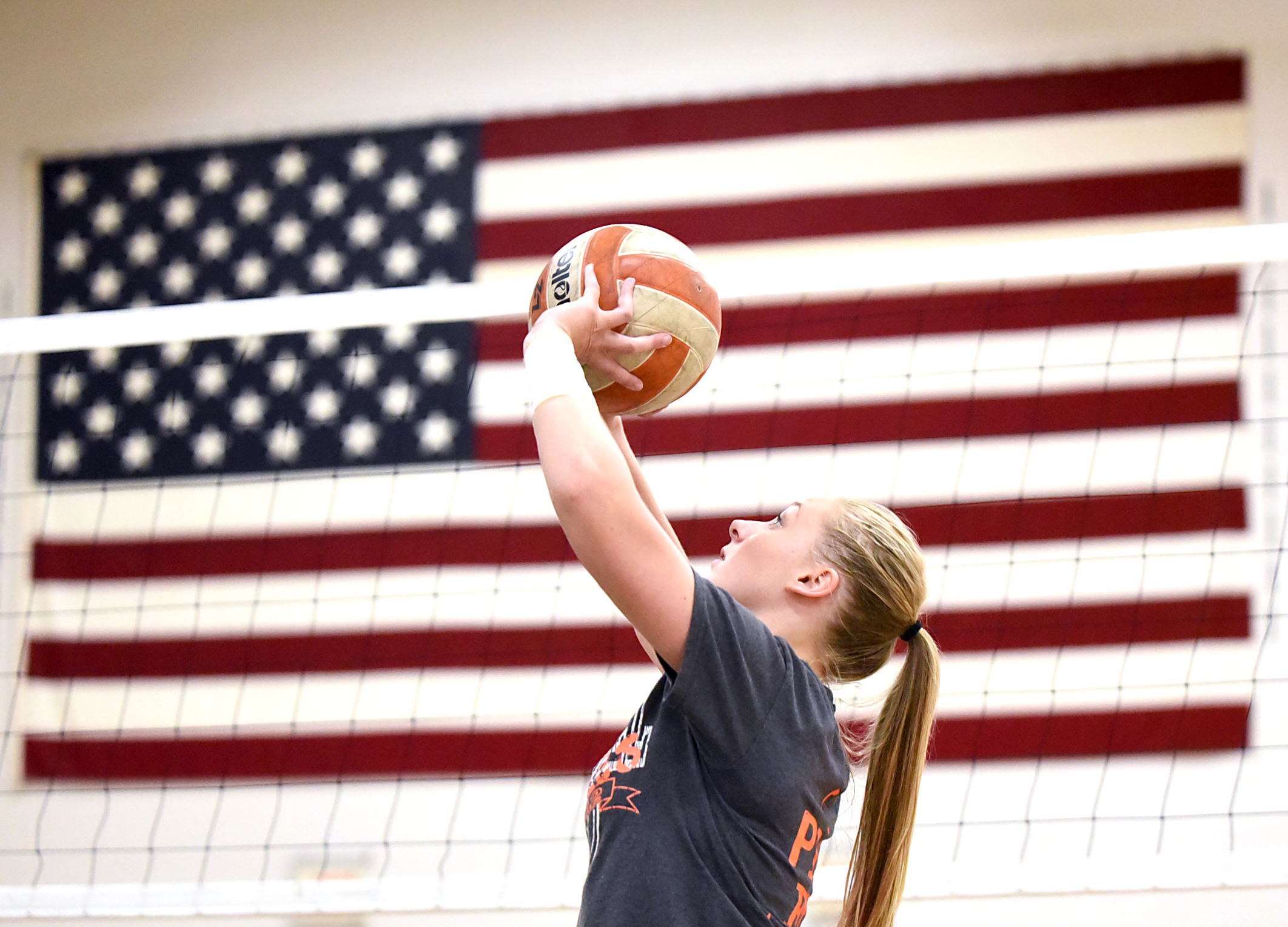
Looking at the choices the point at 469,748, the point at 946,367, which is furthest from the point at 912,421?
the point at 469,748

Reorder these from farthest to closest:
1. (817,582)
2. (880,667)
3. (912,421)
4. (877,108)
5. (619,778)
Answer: (877,108) < (912,421) < (880,667) < (817,582) < (619,778)

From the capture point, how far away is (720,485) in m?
3.99

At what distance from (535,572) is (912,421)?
1.51 metres

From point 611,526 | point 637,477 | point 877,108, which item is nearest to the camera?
point 611,526

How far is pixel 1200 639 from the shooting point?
12.2ft

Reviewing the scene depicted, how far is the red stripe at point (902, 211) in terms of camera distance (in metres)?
3.91

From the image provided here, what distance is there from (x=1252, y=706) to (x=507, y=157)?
3.36 meters

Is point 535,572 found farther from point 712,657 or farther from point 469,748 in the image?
point 712,657

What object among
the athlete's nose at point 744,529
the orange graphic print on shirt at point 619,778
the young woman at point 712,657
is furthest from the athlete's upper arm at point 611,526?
the athlete's nose at point 744,529

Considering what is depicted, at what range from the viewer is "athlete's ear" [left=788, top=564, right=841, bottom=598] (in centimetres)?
124

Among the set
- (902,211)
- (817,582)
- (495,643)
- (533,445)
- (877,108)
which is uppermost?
(877,108)

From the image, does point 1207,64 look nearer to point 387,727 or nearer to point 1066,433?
point 1066,433

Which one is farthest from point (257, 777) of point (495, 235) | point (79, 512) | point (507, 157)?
point (507, 157)

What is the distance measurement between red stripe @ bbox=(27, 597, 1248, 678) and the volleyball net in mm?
12
